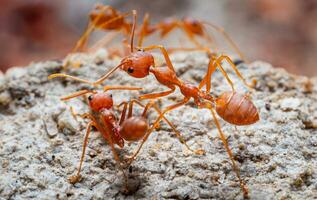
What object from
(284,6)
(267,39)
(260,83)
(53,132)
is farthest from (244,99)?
(284,6)

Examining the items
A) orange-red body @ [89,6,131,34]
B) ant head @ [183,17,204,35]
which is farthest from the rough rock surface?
ant head @ [183,17,204,35]

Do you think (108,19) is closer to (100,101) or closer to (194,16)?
(100,101)

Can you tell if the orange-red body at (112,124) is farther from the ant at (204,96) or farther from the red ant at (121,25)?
the red ant at (121,25)

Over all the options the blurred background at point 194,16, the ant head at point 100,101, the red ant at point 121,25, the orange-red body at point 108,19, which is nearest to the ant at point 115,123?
the ant head at point 100,101

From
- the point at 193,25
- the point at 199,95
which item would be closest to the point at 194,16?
the point at 193,25

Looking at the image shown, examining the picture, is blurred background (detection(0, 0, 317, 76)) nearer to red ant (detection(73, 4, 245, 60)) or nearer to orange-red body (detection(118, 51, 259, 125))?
red ant (detection(73, 4, 245, 60))

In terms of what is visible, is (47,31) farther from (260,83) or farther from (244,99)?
(244,99)
